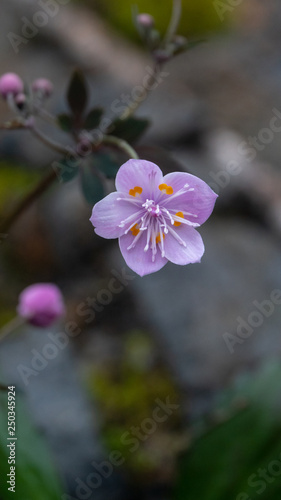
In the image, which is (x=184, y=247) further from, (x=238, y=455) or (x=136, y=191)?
(x=238, y=455)

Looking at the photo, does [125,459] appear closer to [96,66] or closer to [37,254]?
[37,254]

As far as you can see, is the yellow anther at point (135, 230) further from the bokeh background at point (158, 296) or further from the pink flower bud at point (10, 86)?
the pink flower bud at point (10, 86)

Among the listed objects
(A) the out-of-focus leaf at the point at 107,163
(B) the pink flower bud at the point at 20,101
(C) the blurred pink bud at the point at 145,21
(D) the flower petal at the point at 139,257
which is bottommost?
(D) the flower petal at the point at 139,257
